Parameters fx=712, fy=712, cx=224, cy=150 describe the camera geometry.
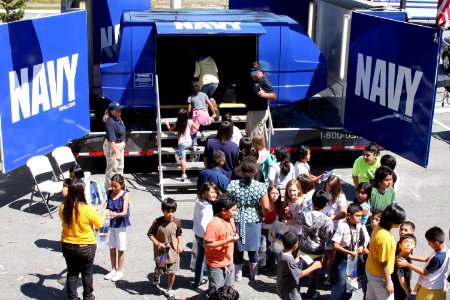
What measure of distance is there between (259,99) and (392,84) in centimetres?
219

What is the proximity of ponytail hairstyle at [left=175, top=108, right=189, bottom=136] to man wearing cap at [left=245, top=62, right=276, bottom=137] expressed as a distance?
1117 millimetres

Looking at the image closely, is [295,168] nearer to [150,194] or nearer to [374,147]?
[374,147]

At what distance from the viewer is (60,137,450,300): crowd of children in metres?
6.99

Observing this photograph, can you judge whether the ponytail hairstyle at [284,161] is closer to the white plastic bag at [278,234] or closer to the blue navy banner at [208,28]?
the white plastic bag at [278,234]

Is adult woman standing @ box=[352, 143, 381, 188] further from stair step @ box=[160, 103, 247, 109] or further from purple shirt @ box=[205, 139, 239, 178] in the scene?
stair step @ box=[160, 103, 247, 109]

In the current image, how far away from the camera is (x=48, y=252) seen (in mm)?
9195

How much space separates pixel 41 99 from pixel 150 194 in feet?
7.50

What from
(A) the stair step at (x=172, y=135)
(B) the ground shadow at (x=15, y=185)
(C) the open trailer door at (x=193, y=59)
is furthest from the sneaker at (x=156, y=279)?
(C) the open trailer door at (x=193, y=59)

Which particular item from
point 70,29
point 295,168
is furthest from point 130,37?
point 295,168

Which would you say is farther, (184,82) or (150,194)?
(184,82)

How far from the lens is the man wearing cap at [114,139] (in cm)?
1069

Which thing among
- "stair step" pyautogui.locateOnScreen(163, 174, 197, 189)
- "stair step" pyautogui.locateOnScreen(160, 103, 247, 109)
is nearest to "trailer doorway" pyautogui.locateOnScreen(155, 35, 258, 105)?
"stair step" pyautogui.locateOnScreen(160, 103, 247, 109)

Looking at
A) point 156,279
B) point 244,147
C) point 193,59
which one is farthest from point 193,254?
point 193,59

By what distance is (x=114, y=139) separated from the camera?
35.3ft
